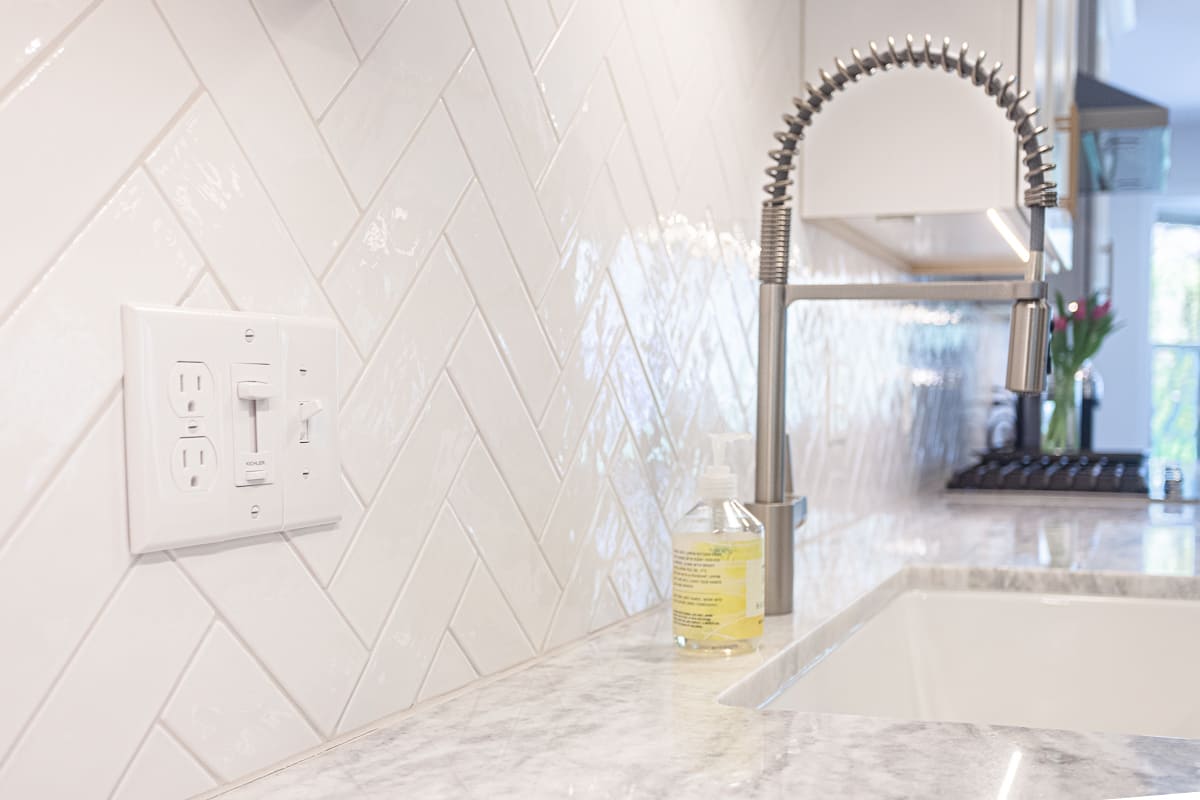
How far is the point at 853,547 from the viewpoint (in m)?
1.65

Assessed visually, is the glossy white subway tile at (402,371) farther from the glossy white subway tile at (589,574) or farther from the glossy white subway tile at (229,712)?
the glossy white subway tile at (589,574)

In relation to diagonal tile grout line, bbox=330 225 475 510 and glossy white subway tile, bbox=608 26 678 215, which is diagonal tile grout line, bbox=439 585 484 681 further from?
glossy white subway tile, bbox=608 26 678 215

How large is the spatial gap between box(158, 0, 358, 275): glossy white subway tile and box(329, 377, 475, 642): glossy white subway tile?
159 mm

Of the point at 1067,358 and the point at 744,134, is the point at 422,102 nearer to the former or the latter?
the point at 744,134

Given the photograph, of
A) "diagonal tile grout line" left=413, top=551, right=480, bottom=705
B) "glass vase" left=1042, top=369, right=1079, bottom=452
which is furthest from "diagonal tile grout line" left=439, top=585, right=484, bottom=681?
"glass vase" left=1042, top=369, right=1079, bottom=452

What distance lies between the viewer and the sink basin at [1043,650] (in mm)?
1338

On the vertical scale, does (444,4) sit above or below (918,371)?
above

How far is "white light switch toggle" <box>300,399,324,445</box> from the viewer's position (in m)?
0.68

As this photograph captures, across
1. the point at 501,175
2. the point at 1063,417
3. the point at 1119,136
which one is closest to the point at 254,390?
the point at 501,175

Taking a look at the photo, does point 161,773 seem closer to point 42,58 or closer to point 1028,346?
point 42,58

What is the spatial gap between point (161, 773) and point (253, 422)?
0.63ft

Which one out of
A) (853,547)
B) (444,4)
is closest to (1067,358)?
(853,547)

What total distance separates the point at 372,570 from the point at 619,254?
483 mm

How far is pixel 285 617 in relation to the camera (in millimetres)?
683
